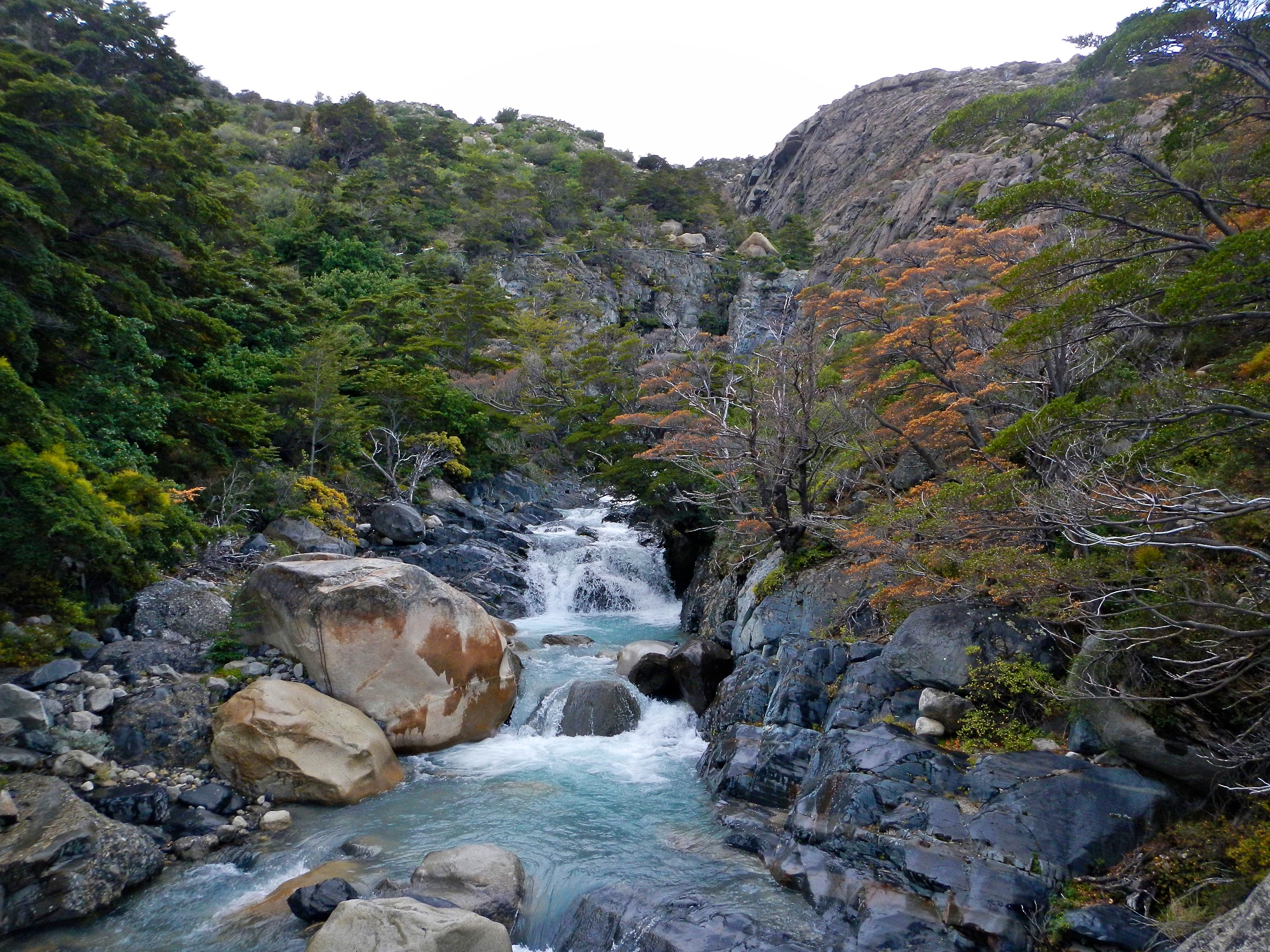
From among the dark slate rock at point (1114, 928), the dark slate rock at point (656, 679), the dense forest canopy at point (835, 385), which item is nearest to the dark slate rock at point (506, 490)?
the dense forest canopy at point (835, 385)

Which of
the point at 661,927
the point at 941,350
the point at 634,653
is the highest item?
the point at 941,350

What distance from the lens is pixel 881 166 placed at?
47.2 metres

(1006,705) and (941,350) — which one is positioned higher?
(941,350)

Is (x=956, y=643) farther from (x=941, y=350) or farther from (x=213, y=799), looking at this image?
(x=213, y=799)

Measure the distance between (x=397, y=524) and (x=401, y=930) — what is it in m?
14.3

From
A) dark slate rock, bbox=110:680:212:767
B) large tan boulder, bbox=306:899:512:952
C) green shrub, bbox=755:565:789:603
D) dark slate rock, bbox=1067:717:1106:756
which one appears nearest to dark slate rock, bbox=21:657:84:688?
dark slate rock, bbox=110:680:212:767

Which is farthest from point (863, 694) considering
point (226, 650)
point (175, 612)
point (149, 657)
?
point (175, 612)

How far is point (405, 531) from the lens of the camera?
18.7 m

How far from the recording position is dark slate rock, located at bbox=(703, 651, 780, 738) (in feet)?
31.8

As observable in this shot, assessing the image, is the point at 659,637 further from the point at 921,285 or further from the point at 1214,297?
the point at 1214,297

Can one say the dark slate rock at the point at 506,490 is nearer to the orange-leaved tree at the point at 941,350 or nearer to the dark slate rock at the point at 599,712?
the orange-leaved tree at the point at 941,350

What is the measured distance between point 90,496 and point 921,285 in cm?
1399

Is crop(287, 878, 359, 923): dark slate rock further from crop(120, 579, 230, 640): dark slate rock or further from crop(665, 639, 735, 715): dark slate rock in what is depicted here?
crop(665, 639, 735, 715): dark slate rock

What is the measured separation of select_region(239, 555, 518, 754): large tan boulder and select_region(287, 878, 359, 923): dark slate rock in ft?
11.3
